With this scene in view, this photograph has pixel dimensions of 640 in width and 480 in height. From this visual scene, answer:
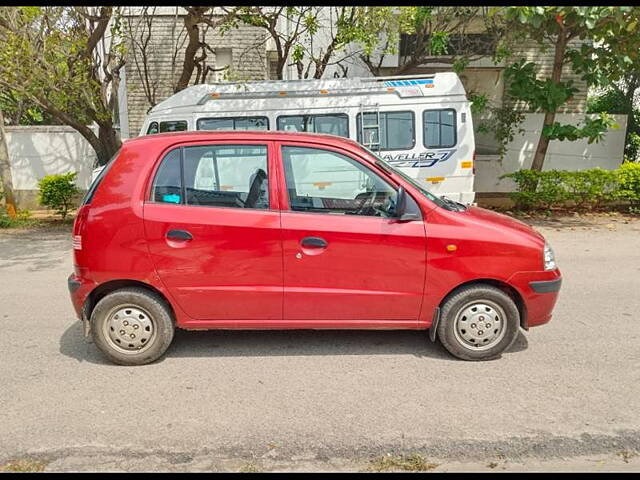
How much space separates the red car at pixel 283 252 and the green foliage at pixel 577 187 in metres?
7.17

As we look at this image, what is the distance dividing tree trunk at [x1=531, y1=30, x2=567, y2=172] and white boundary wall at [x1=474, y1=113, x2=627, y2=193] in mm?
502

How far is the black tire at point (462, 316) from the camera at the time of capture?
394 centimetres

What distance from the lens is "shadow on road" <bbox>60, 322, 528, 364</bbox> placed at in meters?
4.23

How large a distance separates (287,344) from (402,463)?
1.80m

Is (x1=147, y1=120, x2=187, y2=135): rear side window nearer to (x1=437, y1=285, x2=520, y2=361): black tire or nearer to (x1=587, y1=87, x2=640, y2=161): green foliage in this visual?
(x1=437, y1=285, x2=520, y2=361): black tire

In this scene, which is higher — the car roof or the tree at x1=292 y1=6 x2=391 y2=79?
the tree at x1=292 y1=6 x2=391 y2=79

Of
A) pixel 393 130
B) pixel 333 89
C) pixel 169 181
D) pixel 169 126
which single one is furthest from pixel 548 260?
pixel 169 126

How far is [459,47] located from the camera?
12.4 metres

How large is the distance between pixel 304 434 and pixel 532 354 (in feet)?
7.15

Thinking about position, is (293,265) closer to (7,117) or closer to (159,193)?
(159,193)

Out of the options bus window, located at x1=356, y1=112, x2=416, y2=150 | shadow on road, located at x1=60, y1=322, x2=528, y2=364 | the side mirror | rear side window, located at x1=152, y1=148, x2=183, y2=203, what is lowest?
shadow on road, located at x1=60, y1=322, x2=528, y2=364

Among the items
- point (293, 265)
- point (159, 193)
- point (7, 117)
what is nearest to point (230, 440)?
point (293, 265)

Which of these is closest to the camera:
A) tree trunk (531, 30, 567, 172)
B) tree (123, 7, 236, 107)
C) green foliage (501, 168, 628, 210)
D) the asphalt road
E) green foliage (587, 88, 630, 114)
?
the asphalt road

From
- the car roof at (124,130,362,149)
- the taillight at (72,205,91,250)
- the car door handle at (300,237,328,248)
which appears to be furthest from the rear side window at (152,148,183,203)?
the car door handle at (300,237,328,248)
